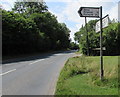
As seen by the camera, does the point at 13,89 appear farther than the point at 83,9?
Yes

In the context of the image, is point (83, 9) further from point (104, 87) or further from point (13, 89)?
point (13, 89)

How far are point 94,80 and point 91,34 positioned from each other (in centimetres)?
2538

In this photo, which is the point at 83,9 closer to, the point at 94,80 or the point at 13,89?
the point at 94,80

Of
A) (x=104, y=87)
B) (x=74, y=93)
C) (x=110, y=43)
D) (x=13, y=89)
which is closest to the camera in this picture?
(x=74, y=93)

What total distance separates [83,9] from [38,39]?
43.2 meters

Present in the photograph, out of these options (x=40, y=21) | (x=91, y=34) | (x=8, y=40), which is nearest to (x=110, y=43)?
(x=91, y=34)

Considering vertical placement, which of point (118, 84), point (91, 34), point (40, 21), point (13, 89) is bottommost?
point (13, 89)

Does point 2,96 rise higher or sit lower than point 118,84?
lower

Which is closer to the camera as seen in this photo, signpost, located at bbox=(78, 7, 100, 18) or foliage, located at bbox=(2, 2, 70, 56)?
signpost, located at bbox=(78, 7, 100, 18)

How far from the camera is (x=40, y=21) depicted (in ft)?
196

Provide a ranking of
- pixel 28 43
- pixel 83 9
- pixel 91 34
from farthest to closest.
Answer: pixel 28 43 → pixel 91 34 → pixel 83 9

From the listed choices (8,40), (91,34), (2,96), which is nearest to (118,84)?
(2,96)

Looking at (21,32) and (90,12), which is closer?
Result: (90,12)

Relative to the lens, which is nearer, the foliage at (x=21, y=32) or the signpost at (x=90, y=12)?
the signpost at (x=90, y=12)
